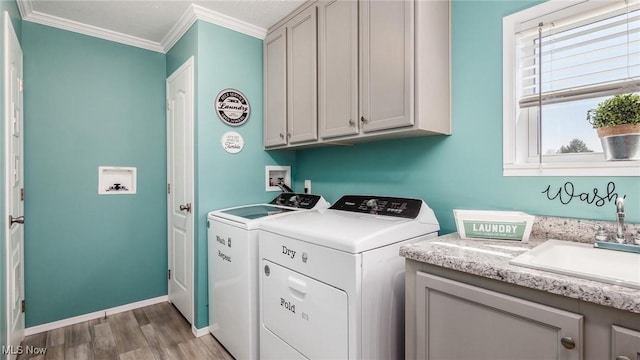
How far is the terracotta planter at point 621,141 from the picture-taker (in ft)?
3.84

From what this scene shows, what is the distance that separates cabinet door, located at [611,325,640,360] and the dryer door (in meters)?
0.82

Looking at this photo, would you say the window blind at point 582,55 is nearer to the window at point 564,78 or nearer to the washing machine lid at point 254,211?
the window at point 564,78

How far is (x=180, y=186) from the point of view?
2611mm

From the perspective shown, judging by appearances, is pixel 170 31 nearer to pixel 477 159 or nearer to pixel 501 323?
pixel 477 159

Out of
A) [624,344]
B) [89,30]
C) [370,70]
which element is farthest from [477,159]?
[89,30]

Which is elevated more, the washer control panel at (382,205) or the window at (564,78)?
the window at (564,78)

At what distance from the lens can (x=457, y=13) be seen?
1680 millimetres

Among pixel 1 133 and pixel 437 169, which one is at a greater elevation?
pixel 1 133

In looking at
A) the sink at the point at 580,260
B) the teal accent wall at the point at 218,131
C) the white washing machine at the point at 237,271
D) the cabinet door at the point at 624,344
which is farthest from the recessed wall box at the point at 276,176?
the cabinet door at the point at 624,344

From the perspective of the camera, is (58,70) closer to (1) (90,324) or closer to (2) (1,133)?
(2) (1,133)

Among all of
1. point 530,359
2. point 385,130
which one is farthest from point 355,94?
point 530,359

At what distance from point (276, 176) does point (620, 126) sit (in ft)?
7.27

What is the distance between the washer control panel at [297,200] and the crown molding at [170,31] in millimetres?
1360

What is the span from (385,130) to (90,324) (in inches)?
110
